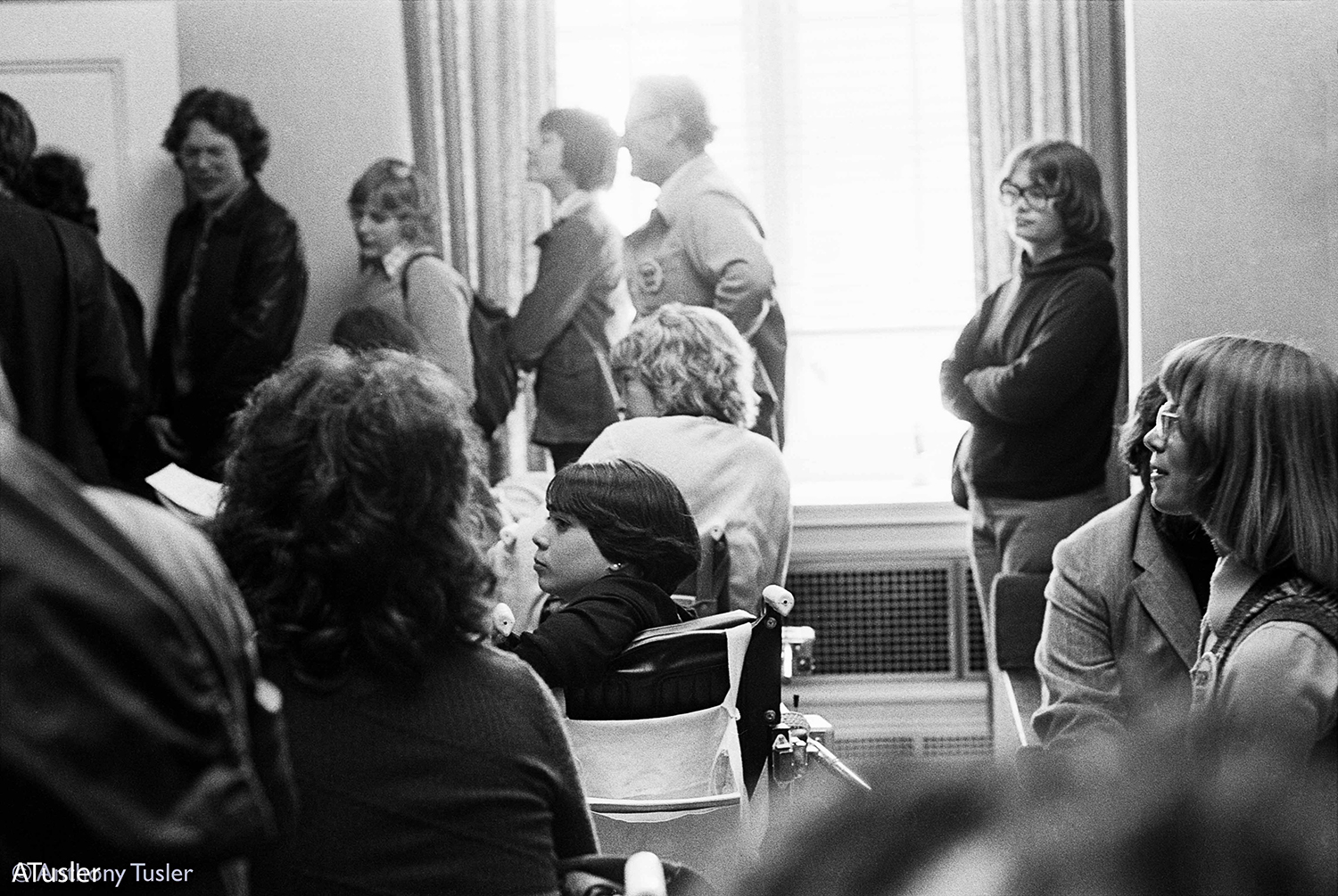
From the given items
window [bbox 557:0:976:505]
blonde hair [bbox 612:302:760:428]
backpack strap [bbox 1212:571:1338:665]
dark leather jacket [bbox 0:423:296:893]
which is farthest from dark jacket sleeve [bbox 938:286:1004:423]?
dark leather jacket [bbox 0:423:296:893]

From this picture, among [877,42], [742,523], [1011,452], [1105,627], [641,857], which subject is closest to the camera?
[641,857]

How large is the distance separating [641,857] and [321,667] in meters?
0.32

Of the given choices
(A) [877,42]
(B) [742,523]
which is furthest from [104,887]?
(A) [877,42]

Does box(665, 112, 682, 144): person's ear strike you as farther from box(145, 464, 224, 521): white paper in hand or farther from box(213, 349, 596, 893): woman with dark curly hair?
box(213, 349, 596, 893): woman with dark curly hair

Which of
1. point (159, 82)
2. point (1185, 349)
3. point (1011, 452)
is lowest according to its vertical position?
point (1011, 452)

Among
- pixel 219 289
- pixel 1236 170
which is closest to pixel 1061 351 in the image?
pixel 1236 170

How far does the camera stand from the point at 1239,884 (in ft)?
0.99

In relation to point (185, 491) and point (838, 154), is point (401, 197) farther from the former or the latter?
point (185, 491)

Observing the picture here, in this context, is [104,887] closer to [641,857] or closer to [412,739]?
[412,739]

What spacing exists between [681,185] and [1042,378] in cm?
105

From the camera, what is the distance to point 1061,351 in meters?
4.23

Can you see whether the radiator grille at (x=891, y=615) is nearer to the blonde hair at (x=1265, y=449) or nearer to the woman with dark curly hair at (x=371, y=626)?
the blonde hair at (x=1265, y=449)

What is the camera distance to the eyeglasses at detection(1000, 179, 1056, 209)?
425cm

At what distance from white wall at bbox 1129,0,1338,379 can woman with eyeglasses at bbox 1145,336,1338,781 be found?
3151mm
